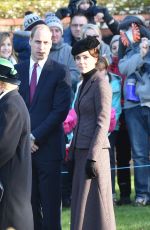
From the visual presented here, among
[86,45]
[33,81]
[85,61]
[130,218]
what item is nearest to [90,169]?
[85,61]

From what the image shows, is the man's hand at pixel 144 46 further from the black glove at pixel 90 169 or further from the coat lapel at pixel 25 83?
the black glove at pixel 90 169

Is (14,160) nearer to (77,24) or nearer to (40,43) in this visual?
(40,43)

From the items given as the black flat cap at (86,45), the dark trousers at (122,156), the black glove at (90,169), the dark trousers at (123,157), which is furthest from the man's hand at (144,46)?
the black glove at (90,169)

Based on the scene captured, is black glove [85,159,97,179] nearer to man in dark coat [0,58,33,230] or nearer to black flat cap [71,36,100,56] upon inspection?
man in dark coat [0,58,33,230]

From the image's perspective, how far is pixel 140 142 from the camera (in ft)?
38.1

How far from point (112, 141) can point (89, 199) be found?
3241 mm

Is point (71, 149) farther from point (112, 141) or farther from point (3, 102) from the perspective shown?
point (112, 141)

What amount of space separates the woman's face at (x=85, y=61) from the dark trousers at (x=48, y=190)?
3.87 ft

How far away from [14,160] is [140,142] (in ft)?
13.5

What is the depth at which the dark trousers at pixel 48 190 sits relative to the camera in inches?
365

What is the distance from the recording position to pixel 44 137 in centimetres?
927

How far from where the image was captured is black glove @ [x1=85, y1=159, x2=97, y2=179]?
333 inches

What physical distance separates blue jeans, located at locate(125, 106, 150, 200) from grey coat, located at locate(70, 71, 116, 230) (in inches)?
114

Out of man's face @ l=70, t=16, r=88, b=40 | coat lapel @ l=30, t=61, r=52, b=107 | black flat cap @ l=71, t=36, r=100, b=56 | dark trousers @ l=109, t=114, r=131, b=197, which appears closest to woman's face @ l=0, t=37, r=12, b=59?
man's face @ l=70, t=16, r=88, b=40
